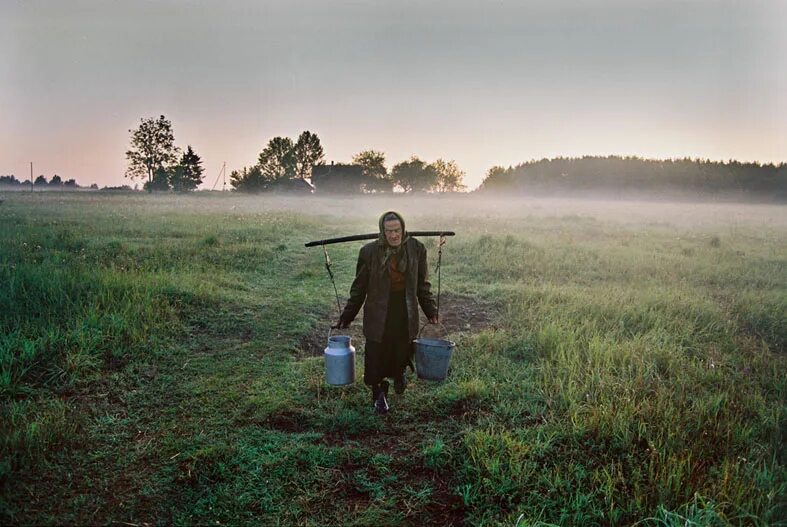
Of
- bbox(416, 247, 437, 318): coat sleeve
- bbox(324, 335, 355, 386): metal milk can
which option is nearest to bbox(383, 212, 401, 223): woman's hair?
bbox(416, 247, 437, 318): coat sleeve

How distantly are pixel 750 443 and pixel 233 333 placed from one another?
21.9ft

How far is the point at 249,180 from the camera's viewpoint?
75.9 metres

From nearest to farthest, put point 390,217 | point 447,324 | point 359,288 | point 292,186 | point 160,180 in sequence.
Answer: point 390,217 < point 359,288 < point 447,324 < point 292,186 < point 160,180

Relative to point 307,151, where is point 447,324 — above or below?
below

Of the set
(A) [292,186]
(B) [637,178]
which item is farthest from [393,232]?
(B) [637,178]

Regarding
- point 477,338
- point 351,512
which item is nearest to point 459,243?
point 477,338

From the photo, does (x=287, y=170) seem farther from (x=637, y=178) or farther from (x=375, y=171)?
(x=637, y=178)

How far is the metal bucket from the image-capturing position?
16.5 feet

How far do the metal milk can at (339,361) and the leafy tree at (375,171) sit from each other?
63253 millimetres

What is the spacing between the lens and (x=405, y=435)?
4.61 m

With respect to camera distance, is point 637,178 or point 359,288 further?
point 637,178

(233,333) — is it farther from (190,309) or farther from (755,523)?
(755,523)

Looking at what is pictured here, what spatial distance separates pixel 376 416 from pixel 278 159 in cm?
7799

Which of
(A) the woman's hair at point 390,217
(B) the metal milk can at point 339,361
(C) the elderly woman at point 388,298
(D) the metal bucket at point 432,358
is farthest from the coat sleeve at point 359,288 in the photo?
(D) the metal bucket at point 432,358
